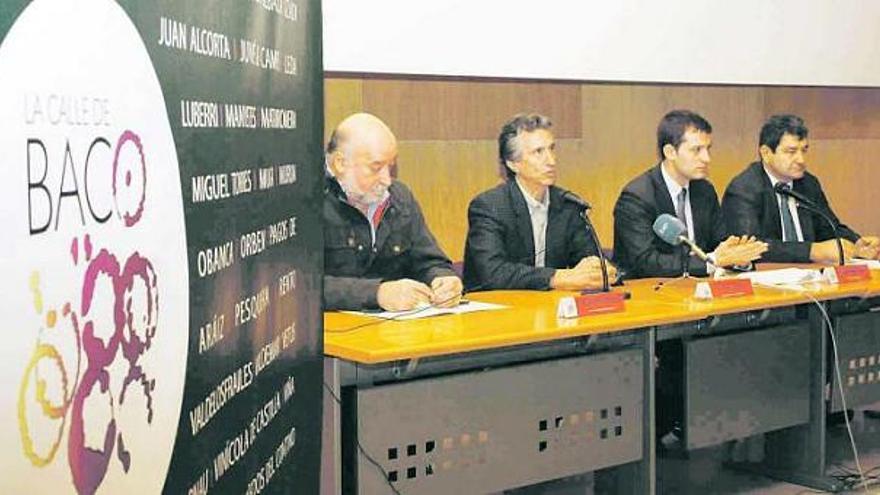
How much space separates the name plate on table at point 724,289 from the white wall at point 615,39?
3.16 ft

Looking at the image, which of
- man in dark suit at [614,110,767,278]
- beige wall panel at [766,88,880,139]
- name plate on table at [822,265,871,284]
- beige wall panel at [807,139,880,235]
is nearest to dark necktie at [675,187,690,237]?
man in dark suit at [614,110,767,278]

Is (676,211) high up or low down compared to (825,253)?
up

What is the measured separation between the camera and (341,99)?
4.89m

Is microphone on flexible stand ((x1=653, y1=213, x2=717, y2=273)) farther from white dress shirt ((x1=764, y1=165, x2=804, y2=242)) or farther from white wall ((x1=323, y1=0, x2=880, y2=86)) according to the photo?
white dress shirt ((x1=764, y1=165, x2=804, y2=242))

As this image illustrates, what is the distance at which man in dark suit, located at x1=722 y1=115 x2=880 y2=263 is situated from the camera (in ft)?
17.8

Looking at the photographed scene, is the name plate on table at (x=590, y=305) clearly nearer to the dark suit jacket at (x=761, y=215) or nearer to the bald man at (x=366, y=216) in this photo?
the bald man at (x=366, y=216)

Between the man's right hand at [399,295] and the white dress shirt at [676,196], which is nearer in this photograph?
the man's right hand at [399,295]

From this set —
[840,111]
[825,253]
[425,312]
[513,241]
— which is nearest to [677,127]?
[825,253]

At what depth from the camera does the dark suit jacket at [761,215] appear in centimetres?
537

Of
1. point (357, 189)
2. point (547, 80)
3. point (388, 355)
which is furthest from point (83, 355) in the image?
point (547, 80)

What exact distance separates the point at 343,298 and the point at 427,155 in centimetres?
148

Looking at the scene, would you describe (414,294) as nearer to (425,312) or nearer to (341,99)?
(425,312)

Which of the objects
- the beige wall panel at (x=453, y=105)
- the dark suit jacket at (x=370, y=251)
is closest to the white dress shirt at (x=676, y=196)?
the beige wall panel at (x=453, y=105)

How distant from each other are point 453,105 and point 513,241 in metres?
0.96
